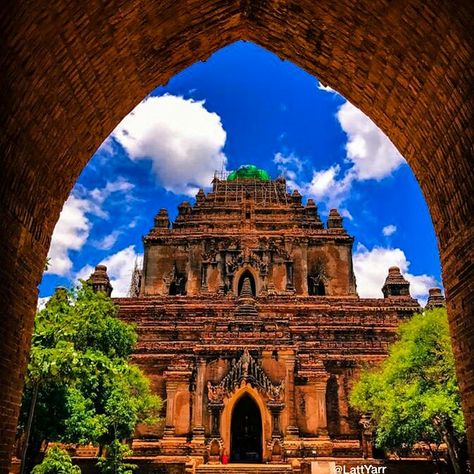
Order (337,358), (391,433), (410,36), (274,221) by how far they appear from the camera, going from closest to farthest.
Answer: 1. (410,36)
2. (391,433)
3. (337,358)
4. (274,221)

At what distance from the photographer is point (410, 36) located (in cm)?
563

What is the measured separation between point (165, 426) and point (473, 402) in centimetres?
2141

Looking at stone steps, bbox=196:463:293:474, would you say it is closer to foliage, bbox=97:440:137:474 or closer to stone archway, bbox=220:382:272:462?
stone archway, bbox=220:382:272:462

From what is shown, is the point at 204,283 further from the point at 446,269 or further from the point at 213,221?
the point at 446,269

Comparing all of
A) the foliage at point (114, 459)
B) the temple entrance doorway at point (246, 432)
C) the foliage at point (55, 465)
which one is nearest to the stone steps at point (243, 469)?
the temple entrance doorway at point (246, 432)

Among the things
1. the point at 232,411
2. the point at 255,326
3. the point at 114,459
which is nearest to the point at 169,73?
the point at 114,459

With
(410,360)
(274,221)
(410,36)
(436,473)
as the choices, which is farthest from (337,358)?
(410,36)

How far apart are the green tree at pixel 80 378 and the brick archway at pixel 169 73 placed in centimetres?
839

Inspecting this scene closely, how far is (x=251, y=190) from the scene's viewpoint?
47.9 metres

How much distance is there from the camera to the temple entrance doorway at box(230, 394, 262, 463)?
79.5 feet

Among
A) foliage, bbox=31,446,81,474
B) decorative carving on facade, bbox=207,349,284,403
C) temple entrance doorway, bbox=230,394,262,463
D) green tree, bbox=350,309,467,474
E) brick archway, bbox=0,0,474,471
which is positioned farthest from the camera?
temple entrance doorway, bbox=230,394,262,463

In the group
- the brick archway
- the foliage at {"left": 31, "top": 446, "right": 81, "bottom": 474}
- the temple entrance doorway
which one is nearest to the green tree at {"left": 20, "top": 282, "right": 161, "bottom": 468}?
the foliage at {"left": 31, "top": 446, "right": 81, "bottom": 474}

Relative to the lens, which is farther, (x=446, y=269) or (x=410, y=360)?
(x=410, y=360)

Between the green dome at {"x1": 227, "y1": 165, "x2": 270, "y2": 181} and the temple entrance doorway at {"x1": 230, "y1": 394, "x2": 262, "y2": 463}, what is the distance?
100ft
